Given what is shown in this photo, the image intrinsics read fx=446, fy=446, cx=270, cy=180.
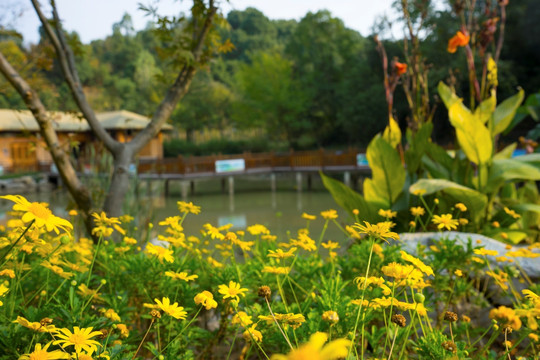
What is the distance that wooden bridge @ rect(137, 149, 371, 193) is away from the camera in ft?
58.0

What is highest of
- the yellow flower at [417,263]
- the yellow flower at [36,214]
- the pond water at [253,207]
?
the yellow flower at [36,214]

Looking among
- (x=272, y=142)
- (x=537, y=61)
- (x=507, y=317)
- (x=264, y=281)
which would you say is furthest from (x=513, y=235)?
(x=272, y=142)

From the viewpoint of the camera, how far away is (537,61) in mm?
18391

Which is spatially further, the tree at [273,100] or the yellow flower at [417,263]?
the tree at [273,100]

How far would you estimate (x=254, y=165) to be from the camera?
18.7m

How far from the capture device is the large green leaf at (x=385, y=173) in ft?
11.1

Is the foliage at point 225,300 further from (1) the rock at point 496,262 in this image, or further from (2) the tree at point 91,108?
(2) the tree at point 91,108

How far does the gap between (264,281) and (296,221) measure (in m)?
9.58

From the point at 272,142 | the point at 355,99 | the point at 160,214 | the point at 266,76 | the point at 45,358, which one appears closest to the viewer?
the point at 45,358

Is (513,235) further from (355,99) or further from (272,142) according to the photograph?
(272,142)

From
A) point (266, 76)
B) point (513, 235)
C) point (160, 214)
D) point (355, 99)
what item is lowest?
point (160, 214)

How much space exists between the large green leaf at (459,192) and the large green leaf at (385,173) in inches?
14.0

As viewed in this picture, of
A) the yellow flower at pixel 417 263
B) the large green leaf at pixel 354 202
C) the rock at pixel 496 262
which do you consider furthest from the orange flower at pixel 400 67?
the yellow flower at pixel 417 263

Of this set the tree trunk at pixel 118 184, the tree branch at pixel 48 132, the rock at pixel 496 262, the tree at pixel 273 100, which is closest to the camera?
the rock at pixel 496 262
